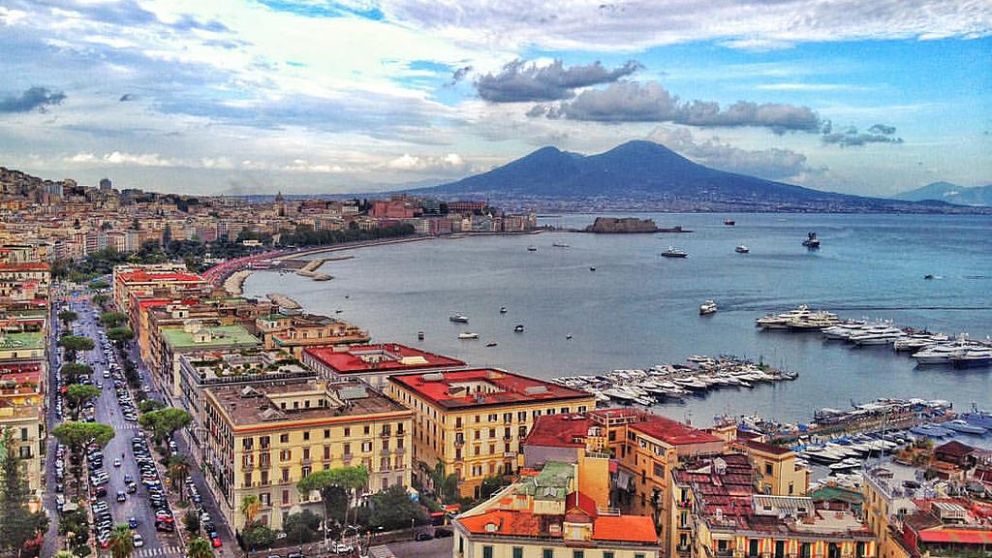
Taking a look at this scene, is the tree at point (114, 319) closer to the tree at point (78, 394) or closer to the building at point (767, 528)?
the tree at point (78, 394)

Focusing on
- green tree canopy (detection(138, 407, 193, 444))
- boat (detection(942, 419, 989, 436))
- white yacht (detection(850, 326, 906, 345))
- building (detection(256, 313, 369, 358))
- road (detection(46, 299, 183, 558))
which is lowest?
boat (detection(942, 419, 989, 436))

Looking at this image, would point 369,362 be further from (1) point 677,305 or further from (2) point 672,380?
(1) point 677,305

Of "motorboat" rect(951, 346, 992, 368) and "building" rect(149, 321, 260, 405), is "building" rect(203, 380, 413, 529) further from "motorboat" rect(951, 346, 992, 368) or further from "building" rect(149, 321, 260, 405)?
"motorboat" rect(951, 346, 992, 368)

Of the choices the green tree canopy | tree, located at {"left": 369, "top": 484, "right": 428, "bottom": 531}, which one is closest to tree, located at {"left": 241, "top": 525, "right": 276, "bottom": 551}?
tree, located at {"left": 369, "top": 484, "right": 428, "bottom": 531}

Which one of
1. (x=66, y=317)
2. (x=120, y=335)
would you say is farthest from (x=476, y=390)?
(x=66, y=317)

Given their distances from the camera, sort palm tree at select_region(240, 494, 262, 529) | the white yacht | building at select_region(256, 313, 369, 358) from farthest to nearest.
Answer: the white yacht → building at select_region(256, 313, 369, 358) → palm tree at select_region(240, 494, 262, 529)
